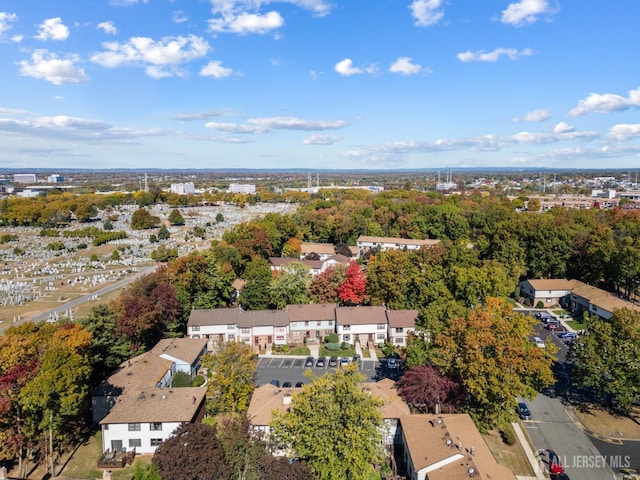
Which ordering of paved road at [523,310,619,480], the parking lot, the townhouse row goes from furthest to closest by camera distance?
1. the townhouse row
2. the parking lot
3. paved road at [523,310,619,480]

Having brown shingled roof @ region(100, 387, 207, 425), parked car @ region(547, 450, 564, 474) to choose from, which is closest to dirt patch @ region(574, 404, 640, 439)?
parked car @ region(547, 450, 564, 474)

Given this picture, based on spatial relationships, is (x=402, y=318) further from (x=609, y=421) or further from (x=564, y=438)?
(x=609, y=421)

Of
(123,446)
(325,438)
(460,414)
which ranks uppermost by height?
(325,438)

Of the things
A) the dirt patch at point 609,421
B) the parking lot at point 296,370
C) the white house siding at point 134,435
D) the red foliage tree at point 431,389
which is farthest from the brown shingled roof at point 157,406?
the dirt patch at point 609,421

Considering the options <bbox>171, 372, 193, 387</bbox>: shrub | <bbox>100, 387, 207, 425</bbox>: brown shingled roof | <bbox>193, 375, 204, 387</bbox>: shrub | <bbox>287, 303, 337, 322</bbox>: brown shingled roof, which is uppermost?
<bbox>287, 303, 337, 322</bbox>: brown shingled roof

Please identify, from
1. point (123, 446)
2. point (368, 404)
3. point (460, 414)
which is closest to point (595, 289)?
point (460, 414)

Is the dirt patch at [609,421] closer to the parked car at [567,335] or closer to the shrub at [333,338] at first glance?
the parked car at [567,335]

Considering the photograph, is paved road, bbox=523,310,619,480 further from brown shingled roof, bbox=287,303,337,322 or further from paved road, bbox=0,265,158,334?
paved road, bbox=0,265,158,334

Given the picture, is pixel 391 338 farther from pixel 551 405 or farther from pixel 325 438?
pixel 325 438
